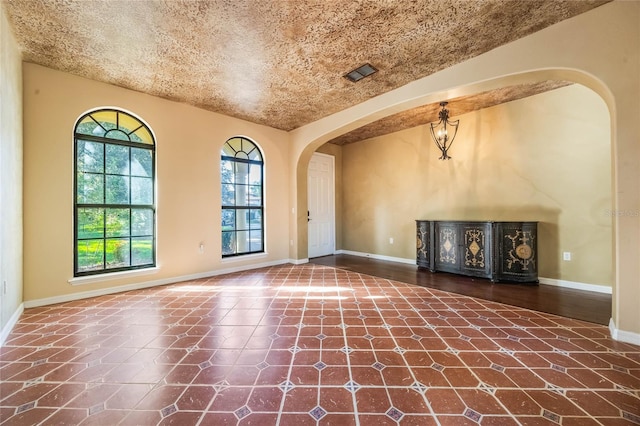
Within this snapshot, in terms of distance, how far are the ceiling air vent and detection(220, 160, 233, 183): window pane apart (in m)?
2.69

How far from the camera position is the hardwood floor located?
2.85 m

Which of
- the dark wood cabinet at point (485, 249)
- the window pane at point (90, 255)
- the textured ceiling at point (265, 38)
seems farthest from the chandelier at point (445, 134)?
the window pane at point (90, 255)

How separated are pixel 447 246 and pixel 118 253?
516 centimetres

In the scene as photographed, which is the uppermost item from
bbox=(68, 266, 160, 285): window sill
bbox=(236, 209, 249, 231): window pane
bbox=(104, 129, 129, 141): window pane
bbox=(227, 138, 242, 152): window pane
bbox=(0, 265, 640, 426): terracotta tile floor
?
bbox=(227, 138, 242, 152): window pane

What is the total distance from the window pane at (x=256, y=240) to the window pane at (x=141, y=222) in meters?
1.73

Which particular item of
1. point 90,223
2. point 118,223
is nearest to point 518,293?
point 118,223

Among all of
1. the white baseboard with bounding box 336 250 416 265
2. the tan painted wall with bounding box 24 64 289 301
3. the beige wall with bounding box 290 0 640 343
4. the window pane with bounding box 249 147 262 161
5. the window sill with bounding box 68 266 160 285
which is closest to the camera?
the beige wall with bounding box 290 0 640 343

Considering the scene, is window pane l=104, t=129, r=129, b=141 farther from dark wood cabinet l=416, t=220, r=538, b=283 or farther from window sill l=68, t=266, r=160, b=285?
dark wood cabinet l=416, t=220, r=538, b=283

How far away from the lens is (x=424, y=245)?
4.81 metres

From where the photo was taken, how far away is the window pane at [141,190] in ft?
12.5

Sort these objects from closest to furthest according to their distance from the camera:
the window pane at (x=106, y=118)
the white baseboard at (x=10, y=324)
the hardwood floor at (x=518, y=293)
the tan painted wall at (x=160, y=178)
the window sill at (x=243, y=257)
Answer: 1. the white baseboard at (x=10, y=324)
2. the hardwood floor at (x=518, y=293)
3. the tan painted wall at (x=160, y=178)
4. the window pane at (x=106, y=118)
5. the window sill at (x=243, y=257)

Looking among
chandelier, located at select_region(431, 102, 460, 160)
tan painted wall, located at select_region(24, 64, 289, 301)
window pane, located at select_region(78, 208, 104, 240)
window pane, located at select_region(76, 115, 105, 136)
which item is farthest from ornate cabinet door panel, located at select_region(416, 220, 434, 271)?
window pane, located at select_region(76, 115, 105, 136)

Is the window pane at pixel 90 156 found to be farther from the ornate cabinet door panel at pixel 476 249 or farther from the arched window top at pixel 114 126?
the ornate cabinet door panel at pixel 476 249

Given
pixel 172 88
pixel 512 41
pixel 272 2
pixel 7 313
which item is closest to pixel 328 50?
pixel 272 2
